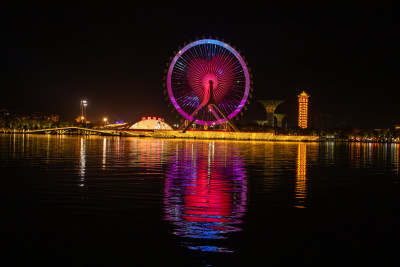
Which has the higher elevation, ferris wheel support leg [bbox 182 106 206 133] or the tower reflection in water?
ferris wheel support leg [bbox 182 106 206 133]

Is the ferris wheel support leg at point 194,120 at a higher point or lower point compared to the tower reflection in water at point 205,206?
higher

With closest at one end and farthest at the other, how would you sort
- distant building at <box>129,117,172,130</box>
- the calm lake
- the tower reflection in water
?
1. the calm lake
2. the tower reflection in water
3. distant building at <box>129,117,172,130</box>

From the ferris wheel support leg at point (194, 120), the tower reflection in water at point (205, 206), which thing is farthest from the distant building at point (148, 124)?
the tower reflection in water at point (205, 206)

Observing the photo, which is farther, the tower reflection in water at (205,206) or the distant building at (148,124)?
the distant building at (148,124)

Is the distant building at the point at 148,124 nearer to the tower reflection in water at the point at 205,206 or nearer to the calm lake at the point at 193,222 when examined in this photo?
the tower reflection in water at the point at 205,206

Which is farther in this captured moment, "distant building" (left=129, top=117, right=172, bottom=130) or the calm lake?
"distant building" (left=129, top=117, right=172, bottom=130)

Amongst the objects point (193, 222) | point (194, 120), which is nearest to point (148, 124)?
point (194, 120)

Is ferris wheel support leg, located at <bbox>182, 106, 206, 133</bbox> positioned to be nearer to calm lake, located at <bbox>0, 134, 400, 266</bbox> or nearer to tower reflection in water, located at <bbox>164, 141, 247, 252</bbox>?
tower reflection in water, located at <bbox>164, 141, 247, 252</bbox>

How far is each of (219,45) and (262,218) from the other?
76.7m

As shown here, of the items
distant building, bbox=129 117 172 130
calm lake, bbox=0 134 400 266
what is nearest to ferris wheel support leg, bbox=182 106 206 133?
distant building, bbox=129 117 172 130

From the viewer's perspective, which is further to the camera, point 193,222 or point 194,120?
point 194,120

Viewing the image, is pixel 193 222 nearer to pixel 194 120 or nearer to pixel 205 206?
pixel 205 206

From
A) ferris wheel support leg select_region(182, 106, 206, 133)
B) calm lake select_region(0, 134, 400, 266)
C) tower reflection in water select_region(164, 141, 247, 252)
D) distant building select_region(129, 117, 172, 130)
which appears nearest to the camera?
calm lake select_region(0, 134, 400, 266)

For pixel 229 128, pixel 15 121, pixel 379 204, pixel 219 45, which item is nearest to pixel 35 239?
pixel 379 204
